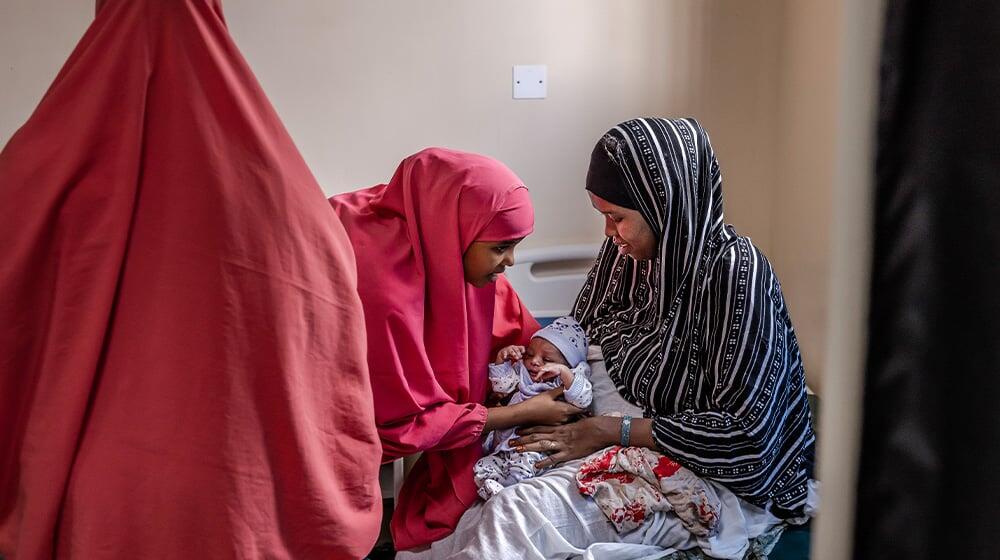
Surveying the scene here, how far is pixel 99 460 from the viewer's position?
41.1 inches

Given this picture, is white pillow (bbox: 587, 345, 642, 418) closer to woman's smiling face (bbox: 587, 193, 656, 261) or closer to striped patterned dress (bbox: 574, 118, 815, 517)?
striped patterned dress (bbox: 574, 118, 815, 517)

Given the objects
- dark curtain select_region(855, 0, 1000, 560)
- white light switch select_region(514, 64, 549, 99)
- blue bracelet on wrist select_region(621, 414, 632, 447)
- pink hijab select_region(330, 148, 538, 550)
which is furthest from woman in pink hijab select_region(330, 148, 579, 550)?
dark curtain select_region(855, 0, 1000, 560)

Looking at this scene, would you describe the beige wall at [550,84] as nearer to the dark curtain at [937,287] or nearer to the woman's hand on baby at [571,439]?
the woman's hand on baby at [571,439]

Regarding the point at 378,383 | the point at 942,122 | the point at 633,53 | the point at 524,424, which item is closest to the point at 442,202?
the point at 378,383

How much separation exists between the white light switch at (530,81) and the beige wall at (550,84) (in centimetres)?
2

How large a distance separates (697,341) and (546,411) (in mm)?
343

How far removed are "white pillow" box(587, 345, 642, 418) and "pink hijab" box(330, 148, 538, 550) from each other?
0.90 feet

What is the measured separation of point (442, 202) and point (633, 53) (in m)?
1.05

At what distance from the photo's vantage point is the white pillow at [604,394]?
184 centimetres

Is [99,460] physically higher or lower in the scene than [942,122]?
lower

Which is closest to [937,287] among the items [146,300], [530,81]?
[146,300]

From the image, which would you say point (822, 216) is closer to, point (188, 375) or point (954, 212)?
point (188, 375)

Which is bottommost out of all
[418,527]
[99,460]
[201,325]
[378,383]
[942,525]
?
[418,527]

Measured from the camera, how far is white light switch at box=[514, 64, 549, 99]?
2.45 meters
